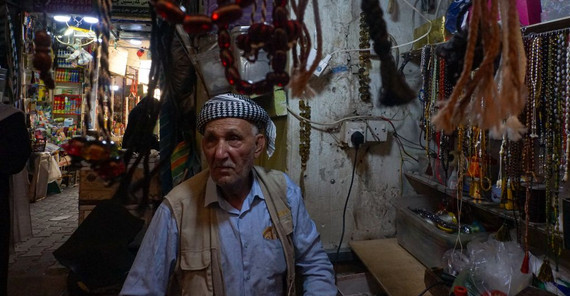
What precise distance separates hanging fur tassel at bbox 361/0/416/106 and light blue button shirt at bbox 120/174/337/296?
1.20 metres

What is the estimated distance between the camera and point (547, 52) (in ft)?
4.67

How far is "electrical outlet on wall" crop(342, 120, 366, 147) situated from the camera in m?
2.51

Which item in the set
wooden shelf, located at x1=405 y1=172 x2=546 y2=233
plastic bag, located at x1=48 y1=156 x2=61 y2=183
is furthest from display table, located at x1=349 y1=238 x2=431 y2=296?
plastic bag, located at x1=48 y1=156 x2=61 y2=183

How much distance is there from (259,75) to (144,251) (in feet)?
3.47

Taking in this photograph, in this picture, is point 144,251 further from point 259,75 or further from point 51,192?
point 51,192

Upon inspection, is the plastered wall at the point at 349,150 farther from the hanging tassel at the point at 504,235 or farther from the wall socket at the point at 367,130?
the hanging tassel at the point at 504,235

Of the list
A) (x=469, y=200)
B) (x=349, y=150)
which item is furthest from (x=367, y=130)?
(x=469, y=200)

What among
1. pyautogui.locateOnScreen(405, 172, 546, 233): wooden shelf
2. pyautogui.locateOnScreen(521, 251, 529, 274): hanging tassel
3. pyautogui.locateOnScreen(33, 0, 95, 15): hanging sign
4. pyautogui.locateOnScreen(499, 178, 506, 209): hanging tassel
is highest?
pyautogui.locateOnScreen(33, 0, 95, 15): hanging sign

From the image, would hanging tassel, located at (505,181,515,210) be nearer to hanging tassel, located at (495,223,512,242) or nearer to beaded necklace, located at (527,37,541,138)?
hanging tassel, located at (495,223,512,242)

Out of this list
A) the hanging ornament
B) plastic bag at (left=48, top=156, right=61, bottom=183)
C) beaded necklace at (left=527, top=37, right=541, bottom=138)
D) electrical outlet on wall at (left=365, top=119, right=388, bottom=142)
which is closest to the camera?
the hanging ornament

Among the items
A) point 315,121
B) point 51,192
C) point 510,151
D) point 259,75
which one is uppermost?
point 259,75

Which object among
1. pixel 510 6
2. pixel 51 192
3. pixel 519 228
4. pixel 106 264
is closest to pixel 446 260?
pixel 519 228

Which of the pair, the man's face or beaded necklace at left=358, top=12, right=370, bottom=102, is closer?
the man's face

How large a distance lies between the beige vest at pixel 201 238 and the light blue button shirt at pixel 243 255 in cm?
3
